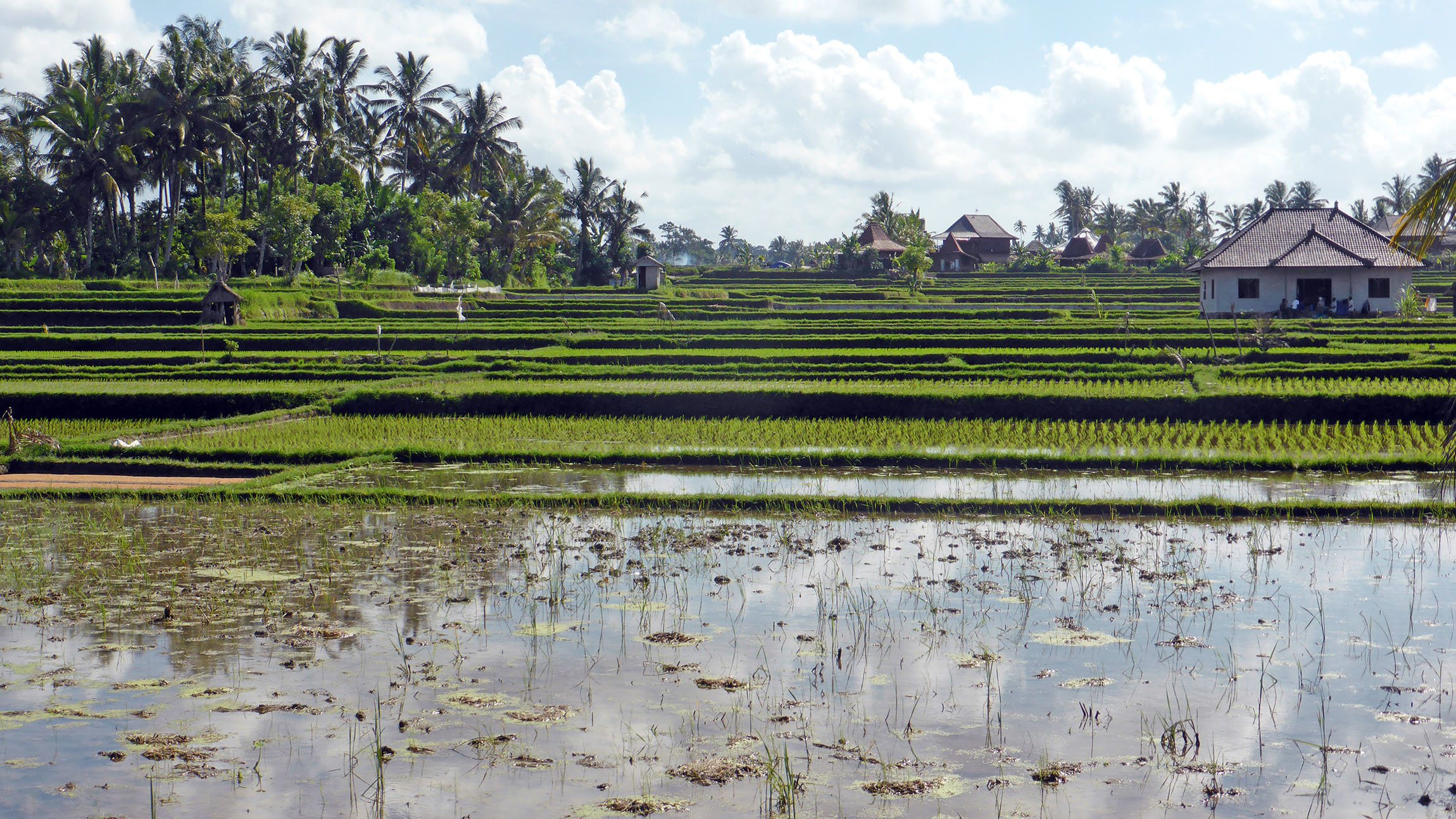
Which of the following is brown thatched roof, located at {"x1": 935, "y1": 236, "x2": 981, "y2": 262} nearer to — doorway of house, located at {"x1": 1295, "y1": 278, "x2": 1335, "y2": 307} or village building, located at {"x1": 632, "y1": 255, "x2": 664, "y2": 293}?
village building, located at {"x1": 632, "y1": 255, "x2": 664, "y2": 293}

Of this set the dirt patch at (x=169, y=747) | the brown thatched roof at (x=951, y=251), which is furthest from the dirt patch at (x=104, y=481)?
the brown thatched roof at (x=951, y=251)

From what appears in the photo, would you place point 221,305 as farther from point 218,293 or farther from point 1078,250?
point 1078,250

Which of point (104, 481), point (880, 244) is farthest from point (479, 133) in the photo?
point (104, 481)

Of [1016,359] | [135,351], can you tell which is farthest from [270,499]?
[135,351]

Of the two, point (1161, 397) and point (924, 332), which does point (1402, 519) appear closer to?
point (1161, 397)

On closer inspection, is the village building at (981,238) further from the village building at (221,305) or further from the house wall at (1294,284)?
the village building at (221,305)

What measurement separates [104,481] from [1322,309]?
32.4 m

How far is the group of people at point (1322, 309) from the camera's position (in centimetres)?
3428

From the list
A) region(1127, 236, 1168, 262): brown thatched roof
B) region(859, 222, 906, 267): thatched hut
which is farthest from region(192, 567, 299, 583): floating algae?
region(1127, 236, 1168, 262): brown thatched roof

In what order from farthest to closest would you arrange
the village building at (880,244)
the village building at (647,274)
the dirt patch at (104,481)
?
the village building at (880,244)
the village building at (647,274)
the dirt patch at (104,481)

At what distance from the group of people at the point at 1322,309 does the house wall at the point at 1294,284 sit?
0.92ft

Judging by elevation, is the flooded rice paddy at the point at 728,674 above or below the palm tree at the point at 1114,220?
below

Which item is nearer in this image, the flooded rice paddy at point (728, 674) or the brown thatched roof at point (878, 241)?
the flooded rice paddy at point (728, 674)

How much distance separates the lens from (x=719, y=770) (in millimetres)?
4977
